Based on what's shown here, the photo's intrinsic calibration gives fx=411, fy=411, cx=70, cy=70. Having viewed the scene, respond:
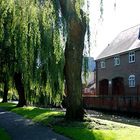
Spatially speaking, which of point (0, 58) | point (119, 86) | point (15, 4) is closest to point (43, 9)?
point (15, 4)

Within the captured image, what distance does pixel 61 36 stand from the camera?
60.7 ft

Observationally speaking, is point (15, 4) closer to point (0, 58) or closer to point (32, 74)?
point (32, 74)

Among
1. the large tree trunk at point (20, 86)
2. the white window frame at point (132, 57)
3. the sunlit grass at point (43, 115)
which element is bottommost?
the sunlit grass at point (43, 115)

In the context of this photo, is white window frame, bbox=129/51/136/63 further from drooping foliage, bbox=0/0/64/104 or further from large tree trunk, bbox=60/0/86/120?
large tree trunk, bbox=60/0/86/120

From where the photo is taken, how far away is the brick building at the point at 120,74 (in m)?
45.3

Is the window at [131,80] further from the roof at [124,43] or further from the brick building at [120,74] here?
the roof at [124,43]

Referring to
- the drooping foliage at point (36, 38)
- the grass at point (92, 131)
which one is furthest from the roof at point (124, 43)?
the grass at point (92, 131)

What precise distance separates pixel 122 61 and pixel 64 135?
36704 millimetres

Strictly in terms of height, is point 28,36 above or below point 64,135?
above

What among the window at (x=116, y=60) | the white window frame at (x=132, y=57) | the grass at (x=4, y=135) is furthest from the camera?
the window at (x=116, y=60)

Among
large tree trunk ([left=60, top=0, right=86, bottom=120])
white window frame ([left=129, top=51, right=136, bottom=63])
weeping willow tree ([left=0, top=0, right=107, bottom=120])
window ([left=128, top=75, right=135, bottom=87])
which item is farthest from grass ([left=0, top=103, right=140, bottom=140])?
window ([left=128, top=75, right=135, bottom=87])

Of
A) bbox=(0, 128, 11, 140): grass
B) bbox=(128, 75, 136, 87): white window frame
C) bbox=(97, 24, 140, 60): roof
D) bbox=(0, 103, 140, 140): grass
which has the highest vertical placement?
bbox=(97, 24, 140, 60): roof

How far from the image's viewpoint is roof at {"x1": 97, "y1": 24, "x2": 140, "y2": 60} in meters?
48.7

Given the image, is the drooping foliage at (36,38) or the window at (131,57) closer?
the drooping foliage at (36,38)
